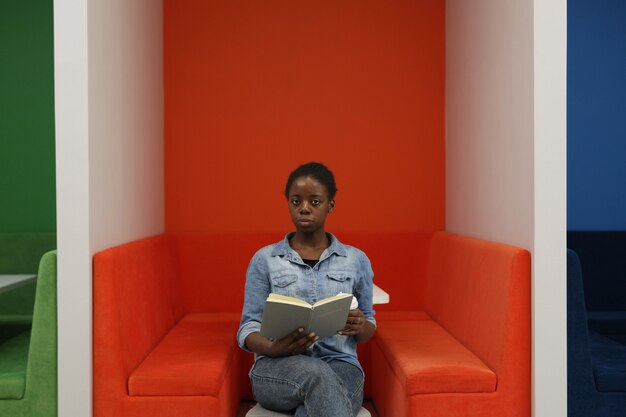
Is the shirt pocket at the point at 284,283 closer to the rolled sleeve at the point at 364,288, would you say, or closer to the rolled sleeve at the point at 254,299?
the rolled sleeve at the point at 254,299

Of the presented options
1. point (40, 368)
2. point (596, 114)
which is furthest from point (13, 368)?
point (596, 114)

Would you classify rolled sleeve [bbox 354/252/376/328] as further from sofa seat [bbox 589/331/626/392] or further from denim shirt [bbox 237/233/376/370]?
sofa seat [bbox 589/331/626/392]

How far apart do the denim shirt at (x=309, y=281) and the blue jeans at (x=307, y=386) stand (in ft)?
0.31

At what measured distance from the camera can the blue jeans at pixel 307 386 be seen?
235 centimetres

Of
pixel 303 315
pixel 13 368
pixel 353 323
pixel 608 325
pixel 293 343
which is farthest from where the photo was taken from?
pixel 608 325

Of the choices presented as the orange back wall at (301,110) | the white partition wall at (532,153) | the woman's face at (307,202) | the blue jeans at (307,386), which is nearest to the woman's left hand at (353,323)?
the blue jeans at (307,386)

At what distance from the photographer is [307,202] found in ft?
8.93

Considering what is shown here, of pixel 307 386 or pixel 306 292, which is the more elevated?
pixel 306 292

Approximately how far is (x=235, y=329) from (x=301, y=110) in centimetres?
140

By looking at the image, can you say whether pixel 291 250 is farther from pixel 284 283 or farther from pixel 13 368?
pixel 13 368

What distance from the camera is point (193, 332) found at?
3438 mm

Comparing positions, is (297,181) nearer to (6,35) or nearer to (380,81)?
(380,81)

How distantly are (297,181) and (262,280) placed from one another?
410 millimetres

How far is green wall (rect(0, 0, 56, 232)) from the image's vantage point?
4156 millimetres
